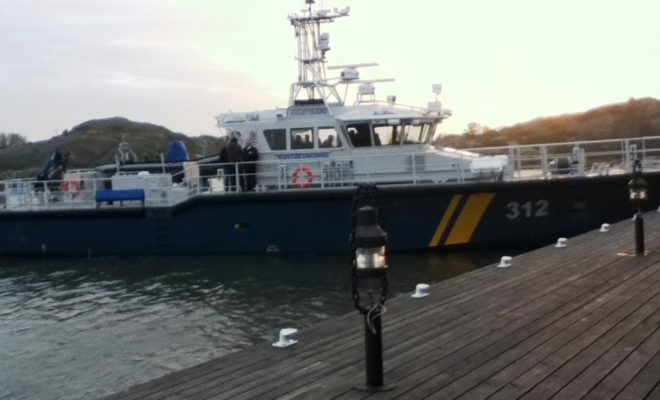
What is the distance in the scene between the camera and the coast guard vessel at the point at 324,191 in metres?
13.4

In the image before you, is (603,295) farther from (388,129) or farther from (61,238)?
(61,238)

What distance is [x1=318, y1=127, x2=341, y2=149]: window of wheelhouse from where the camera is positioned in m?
14.7

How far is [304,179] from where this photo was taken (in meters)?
14.6

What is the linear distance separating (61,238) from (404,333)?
42.7 ft

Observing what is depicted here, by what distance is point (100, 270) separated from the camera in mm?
14344

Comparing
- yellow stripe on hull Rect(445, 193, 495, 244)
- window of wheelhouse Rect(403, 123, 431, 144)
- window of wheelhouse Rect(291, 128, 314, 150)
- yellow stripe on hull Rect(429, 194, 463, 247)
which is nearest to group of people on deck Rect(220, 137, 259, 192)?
window of wheelhouse Rect(291, 128, 314, 150)

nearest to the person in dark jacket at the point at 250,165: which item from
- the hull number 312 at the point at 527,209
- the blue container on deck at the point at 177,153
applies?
the blue container on deck at the point at 177,153

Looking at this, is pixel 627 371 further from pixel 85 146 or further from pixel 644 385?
pixel 85 146

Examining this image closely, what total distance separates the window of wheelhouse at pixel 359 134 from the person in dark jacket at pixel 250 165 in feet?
6.47

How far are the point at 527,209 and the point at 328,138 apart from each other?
13.3ft

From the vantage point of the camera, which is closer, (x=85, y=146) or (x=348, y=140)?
(x=348, y=140)

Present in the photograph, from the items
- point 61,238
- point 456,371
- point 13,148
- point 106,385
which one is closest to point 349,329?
point 456,371

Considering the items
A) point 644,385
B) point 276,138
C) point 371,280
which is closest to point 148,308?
point 276,138

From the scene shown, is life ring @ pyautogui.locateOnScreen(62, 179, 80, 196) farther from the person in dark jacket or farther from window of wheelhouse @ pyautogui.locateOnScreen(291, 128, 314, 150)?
window of wheelhouse @ pyautogui.locateOnScreen(291, 128, 314, 150)
